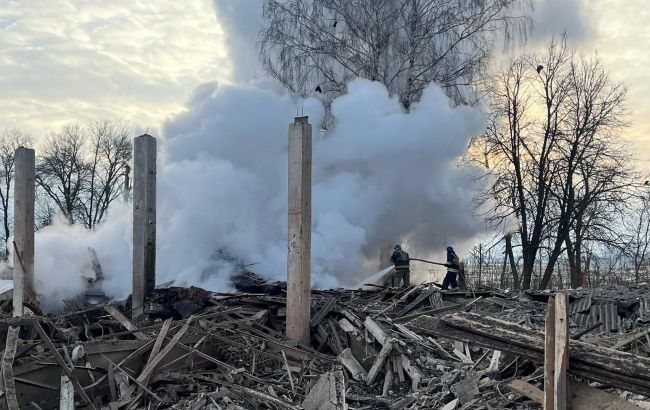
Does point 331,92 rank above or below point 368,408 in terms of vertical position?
above

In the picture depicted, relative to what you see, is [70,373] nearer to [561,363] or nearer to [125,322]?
[125,322]

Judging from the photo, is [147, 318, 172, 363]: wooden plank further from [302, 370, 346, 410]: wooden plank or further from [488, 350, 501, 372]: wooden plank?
[488, 350, 501, 372]: wooden plank

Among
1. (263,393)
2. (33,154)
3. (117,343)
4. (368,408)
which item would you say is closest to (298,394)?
(263,393)

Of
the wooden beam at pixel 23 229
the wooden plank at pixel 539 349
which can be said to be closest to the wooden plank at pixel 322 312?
the wooden beam at pixel 23 229

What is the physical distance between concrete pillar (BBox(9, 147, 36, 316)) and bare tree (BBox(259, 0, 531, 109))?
974 cm

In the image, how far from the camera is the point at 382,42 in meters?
18.6

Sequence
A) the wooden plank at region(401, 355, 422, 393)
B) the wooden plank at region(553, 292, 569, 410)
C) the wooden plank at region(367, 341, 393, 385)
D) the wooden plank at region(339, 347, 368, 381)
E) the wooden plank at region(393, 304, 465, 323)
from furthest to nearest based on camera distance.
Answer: the wooden plank at region(393, 304, 465, 323) → the wooden plank at region(339, 347, 368, 381) → the wooden plank at region(367, 341, 393, 385) → the wooden plank at region(401, 355, 422, 393) → the wooden plank at region(553, 292, 569, 410)

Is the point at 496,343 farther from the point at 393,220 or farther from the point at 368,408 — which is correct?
the point at 393,220

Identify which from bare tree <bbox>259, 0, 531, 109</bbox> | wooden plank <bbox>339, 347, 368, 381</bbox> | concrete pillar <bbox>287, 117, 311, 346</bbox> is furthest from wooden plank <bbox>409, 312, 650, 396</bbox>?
bare tree <bbox>259, 0, 531, 109</bbox>

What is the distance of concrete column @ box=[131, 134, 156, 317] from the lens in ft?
33.1

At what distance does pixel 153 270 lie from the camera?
10.3 metres

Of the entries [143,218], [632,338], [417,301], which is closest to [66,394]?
[143,218]

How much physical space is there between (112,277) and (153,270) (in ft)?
6.94

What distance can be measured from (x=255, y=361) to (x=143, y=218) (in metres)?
4.25
